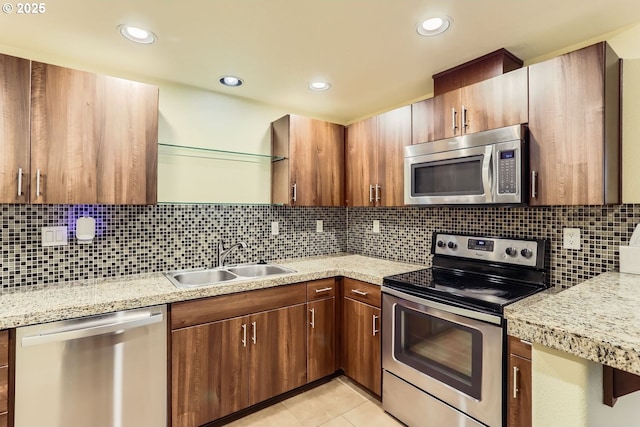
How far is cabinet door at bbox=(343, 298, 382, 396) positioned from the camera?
2232mm

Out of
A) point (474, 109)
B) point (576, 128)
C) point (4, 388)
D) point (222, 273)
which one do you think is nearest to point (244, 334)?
point (222, 273)

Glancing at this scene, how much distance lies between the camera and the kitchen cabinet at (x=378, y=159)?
2434 mm

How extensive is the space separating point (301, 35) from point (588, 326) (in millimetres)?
1776

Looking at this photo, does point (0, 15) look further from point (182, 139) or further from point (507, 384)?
point (507, 384)

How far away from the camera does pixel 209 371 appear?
6.39ft

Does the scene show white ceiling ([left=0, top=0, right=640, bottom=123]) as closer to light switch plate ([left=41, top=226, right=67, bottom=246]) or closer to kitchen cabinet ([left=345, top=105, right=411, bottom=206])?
kitchen cabinet ([left=345, top=105, right=411, bottom=206])

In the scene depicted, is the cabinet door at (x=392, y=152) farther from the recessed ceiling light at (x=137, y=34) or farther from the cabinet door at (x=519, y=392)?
the recessed ceiling light at (x=137, y=34)

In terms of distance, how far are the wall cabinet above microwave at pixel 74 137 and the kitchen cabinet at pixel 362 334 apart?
156 cm

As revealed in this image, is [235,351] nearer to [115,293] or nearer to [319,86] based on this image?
[115,293]

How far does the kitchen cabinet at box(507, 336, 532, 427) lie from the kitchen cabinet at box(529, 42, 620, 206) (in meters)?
0.76

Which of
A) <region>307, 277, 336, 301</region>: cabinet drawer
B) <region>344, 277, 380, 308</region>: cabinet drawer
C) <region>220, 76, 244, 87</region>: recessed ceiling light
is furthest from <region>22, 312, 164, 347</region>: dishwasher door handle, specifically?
<region>220, 76, 244, 87</region>: recessed ceiling light

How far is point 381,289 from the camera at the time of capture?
85.0 inches

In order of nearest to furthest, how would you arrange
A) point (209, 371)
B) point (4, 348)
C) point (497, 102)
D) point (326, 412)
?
1. point (4, 348)
2. point (497, 102)
3. point (209, 371)
4. point (326, 412)

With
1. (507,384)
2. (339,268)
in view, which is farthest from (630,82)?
(339,268)
